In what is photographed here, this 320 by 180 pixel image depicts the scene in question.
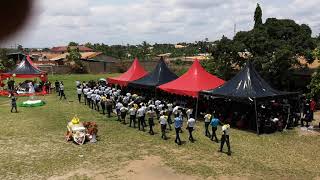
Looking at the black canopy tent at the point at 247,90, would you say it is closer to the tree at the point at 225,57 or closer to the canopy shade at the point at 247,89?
the canopy shade at the point at 247,89

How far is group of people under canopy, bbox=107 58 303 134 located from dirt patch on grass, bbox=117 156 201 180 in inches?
267

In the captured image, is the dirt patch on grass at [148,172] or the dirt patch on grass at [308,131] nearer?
the dirt patch on grass at [148,172]

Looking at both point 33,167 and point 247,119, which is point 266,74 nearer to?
point 247,119

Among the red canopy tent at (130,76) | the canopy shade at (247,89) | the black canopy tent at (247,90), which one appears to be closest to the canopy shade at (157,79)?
the red canopy tent at (130,76)

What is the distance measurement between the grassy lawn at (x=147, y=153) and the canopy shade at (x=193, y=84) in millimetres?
2175

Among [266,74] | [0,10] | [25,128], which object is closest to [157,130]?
[25,128]

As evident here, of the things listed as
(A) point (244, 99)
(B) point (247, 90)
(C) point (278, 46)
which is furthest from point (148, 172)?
(C) point (278, 46)

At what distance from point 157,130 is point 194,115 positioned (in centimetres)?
452

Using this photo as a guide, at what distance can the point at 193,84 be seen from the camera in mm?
22703

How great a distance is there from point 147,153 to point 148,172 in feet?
7.46

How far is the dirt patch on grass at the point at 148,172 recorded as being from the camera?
1221cm

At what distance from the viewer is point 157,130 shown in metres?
19.5

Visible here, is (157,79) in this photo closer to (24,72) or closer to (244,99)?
(244,99)

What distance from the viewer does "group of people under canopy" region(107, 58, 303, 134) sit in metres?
18.9
